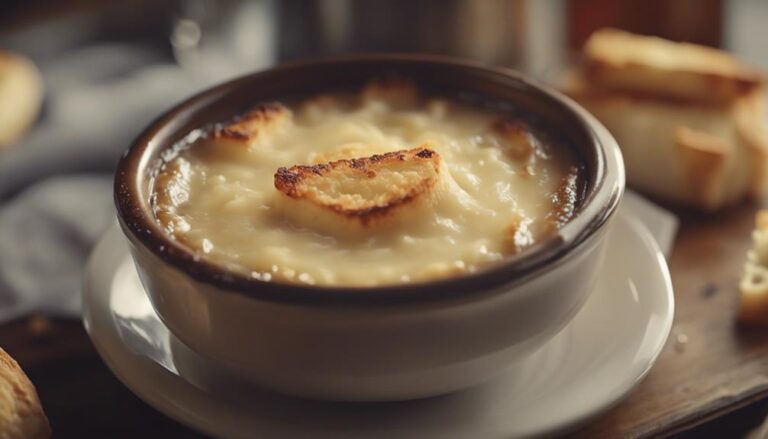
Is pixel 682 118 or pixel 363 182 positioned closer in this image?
pixel 363 182

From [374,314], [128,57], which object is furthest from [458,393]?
[128,57]

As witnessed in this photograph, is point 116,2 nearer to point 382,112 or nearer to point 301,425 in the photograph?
point 382,112

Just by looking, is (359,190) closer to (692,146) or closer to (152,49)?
(692,146)

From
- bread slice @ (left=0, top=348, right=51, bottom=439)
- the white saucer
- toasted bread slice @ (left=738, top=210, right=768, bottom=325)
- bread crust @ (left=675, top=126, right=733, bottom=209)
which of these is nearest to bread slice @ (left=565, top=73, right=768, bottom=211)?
bread crust @ (left=675, top=126, right=733, bottom=209)

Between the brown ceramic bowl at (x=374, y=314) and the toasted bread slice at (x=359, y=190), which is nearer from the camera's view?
the brown ceramic bowl at (x=374, y=314)

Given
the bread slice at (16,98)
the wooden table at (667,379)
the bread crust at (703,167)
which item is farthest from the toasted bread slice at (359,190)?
the bread slice at (16,98)

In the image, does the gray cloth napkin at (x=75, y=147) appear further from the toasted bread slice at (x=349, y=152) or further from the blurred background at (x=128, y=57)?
the toasted bread slice at (x=349, y=152)
